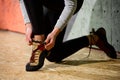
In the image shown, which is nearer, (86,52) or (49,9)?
(49,9)

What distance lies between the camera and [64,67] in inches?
66.9

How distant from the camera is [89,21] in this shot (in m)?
2.25

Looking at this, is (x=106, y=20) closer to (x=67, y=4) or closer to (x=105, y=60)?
(x=105, y=60)

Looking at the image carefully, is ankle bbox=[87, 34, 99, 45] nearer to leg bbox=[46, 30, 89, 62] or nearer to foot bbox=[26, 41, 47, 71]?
leg bbox=[46, 30, 89, 62]

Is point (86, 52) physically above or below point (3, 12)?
below

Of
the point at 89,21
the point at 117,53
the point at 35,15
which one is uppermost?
the point at 35,15

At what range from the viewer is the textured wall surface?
284cm

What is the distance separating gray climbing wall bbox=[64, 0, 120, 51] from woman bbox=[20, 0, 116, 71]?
327mm

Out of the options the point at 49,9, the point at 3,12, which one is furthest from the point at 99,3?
the point at 3,12

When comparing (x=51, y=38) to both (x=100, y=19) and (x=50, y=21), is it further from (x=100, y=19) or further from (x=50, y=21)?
(x=100, y=19)

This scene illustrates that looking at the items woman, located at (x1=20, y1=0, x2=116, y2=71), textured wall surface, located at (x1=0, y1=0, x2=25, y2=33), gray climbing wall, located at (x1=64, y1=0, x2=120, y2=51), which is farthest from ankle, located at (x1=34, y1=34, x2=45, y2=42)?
textured wall surface, located at (x1=0, y1=0, x2=25, y2=33)

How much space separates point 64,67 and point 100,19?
0.66 metres

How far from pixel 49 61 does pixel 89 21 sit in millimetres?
612

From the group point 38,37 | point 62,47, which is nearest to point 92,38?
point 62,47
